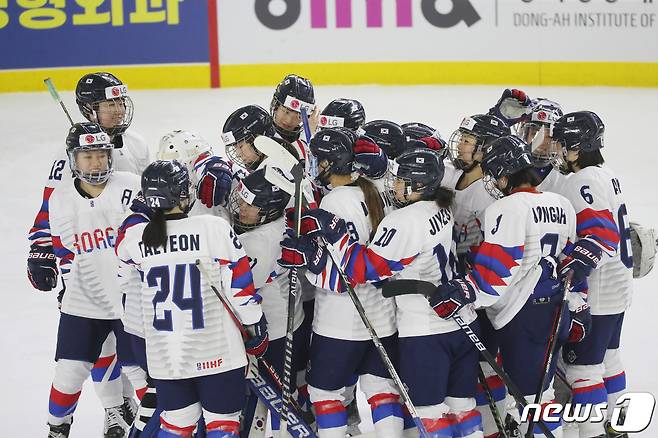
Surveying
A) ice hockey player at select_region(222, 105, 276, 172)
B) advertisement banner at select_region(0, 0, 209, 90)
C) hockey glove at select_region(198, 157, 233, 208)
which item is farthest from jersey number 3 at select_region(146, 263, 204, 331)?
advertisement banner at select_region(0, 0, 209, 90)

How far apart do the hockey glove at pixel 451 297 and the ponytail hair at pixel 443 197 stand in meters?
0.26

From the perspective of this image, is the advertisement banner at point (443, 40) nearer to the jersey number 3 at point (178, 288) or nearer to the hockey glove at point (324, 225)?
the hockey glove at point (324, 225)

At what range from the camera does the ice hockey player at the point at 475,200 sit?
4.11 metres

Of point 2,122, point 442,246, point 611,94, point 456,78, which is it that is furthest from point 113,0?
point 442,246

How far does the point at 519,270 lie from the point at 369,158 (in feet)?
2.14

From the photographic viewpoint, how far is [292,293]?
3.86 m

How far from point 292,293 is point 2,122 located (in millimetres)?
7121

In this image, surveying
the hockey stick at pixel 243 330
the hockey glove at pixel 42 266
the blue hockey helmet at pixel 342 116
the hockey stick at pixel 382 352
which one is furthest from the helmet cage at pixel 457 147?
the hockey glove at pixel 42 266

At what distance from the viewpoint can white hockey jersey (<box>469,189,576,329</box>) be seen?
368 cm

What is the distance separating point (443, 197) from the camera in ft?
12.3

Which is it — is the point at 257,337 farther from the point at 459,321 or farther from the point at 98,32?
the point at 98,32

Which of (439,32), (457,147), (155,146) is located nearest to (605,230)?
(457,147)

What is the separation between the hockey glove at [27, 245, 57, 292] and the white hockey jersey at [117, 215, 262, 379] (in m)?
0.87

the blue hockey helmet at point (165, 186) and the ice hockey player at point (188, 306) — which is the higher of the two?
the blue hockey helmet at point (165, 186)
